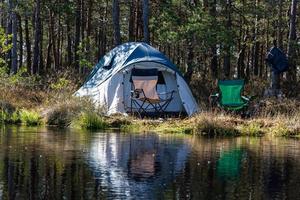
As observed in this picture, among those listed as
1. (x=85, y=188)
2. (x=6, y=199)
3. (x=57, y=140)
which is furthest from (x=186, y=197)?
(x=57, y=140)

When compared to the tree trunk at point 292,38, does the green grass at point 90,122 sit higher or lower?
lower

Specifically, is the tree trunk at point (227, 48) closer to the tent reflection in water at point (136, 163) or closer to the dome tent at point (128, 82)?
the dome tent at point (128, 82)

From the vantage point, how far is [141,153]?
12281 mm

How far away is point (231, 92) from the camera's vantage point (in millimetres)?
20703

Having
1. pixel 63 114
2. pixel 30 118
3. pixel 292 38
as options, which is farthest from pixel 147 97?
pixel 292 38

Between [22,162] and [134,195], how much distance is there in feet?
10.3

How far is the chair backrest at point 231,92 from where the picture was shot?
66.8 feet

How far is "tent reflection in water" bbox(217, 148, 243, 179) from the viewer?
9.81m

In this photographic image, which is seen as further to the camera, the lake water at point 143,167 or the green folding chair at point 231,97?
the green folding chair at point 231,97

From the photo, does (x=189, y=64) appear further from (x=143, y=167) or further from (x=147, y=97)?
(x=143, y=167)

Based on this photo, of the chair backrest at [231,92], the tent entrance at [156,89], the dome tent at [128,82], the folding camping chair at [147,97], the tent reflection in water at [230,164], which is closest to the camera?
the tent reflection in water at [230,164]

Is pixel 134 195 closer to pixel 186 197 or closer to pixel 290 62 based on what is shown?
pixel 186 197

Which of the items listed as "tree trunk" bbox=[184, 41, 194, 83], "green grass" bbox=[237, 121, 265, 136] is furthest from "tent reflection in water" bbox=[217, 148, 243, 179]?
"tree trunk" bbox=[184, 41, 194, 83]

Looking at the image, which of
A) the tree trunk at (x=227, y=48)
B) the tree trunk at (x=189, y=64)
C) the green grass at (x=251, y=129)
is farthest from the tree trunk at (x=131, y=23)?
the green grass at (x=251, y=129)
